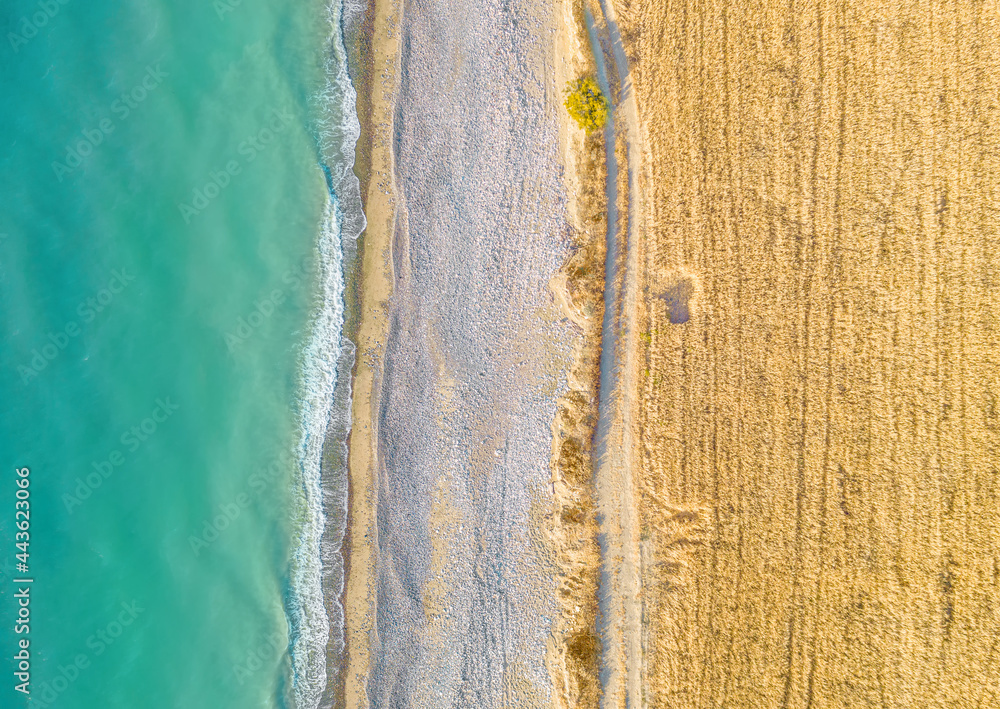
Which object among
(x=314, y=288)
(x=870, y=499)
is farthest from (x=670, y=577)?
(x=314, y=288)

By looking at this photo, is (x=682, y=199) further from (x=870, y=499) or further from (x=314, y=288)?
(x=314, y=288)
